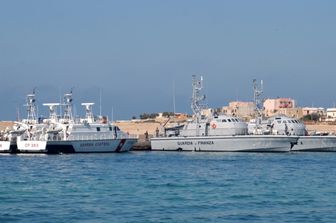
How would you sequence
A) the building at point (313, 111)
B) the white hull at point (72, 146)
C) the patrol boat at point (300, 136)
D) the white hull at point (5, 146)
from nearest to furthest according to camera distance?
the white hull at point (72, 146) → the white hull at point (5, 146) → the patrol boat at point (300, 136) → the building at point (313, 111)

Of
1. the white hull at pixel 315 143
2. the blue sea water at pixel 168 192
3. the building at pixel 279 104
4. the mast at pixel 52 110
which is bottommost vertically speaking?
the blue sea water at pixel 168 192

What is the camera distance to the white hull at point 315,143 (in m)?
96.2

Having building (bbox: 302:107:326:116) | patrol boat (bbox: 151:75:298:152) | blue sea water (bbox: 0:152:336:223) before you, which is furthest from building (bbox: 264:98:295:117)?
blue sea water (bbox: 0:152:336:223)

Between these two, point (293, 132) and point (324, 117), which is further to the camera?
point (324, 117)

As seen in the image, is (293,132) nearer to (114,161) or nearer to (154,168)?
(114,161)

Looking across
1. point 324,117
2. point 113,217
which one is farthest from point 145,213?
point 324,117

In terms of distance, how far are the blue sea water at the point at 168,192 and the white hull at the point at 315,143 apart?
26.3 metres

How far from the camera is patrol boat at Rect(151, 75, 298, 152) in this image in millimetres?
92375

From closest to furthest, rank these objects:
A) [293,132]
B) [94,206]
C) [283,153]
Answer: [94,206], [283,153], [293,132]

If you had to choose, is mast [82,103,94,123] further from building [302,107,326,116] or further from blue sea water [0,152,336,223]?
building [302,107,326,116]

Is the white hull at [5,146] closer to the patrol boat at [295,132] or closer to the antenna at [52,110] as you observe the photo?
the antenna at [52,110]

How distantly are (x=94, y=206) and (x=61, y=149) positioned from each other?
56.1 metres

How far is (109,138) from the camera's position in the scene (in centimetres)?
9444

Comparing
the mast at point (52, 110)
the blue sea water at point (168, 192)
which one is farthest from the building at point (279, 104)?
the blue sea water at point (168, 192)
